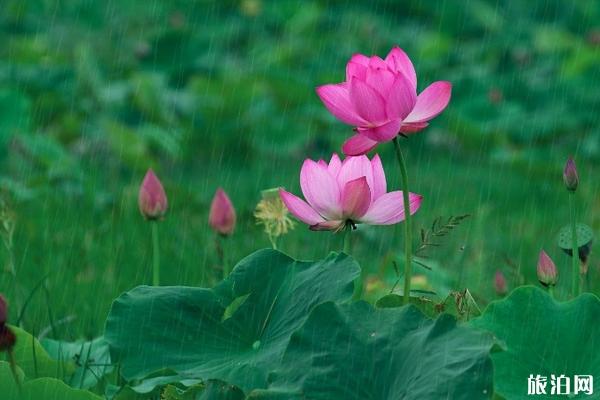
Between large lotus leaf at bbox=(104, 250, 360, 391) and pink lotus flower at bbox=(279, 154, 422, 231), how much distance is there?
0.18 feet

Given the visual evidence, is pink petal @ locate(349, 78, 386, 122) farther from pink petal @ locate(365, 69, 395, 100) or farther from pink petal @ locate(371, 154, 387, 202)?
pink petal @ locate(371, 154, 387, 202)

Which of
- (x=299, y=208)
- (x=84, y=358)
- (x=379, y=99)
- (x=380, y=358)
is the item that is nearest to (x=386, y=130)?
(x=379, y=99)

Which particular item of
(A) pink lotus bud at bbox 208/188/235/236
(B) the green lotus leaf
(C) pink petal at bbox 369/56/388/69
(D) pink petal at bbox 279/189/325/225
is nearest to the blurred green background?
(A) pink lotus bud at bbox 208/188/235/236

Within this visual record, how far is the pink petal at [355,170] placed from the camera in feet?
3.88

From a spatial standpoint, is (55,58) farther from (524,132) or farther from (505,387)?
(505,387)

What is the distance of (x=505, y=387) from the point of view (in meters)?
1.03

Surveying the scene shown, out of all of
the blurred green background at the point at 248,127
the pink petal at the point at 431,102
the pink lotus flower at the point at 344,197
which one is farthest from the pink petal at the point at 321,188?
the blurred green background at the point at 248,127

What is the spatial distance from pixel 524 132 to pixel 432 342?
331 centimetres

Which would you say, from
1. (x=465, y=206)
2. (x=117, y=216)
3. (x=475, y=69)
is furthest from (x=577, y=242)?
(x=475, y=69)

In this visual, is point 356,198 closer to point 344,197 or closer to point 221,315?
point 344,197

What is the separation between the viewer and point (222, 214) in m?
1.45

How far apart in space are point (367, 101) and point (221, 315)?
27 cm

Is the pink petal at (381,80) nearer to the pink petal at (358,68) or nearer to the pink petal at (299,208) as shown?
the pink petal at (358,68)

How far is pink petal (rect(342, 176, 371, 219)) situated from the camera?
1.12 meters
